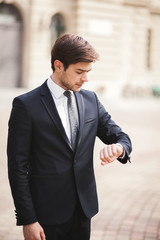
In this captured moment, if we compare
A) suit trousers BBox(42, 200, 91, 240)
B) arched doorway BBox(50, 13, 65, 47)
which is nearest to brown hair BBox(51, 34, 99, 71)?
suit trousers BBox(42, 200, 91, 240)

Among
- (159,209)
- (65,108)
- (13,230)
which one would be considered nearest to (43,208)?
(65,108)

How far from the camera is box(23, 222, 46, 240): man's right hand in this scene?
2289 mm

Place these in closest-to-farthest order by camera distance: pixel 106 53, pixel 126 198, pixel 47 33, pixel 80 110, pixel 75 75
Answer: pixel 75 75
pixel 80 110
pixel 126 198
pixel 47 33
pixel 106 53

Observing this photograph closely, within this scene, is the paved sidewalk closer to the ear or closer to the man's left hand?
the man's left hand

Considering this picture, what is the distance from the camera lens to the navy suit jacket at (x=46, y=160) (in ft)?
7.55

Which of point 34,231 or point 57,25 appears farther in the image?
point 57,25

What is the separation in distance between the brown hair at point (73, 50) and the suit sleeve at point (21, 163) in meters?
0.34

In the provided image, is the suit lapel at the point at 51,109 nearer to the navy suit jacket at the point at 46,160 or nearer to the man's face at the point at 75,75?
the navy suit jacket at the point at 46,160

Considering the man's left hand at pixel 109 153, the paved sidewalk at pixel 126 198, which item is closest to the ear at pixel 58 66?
the man's left hand at pixel 109 153

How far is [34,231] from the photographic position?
7.50 feet

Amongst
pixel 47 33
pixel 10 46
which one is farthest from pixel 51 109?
pixel 10 46

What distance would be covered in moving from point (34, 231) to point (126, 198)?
372 cm

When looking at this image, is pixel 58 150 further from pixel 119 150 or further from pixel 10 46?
pixel 10 46

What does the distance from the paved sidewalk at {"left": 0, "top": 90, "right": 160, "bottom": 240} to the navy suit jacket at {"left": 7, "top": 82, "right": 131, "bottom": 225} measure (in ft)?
6.83
